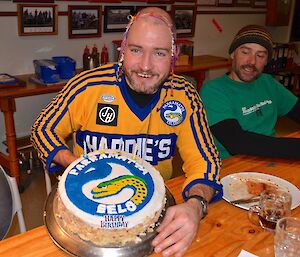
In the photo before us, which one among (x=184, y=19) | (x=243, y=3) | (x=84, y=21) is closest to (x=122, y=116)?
(x=84, y=21)

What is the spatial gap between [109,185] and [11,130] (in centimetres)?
202

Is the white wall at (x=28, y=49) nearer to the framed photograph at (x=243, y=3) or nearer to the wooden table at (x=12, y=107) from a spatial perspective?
the wooden table at (x=12, y=107)

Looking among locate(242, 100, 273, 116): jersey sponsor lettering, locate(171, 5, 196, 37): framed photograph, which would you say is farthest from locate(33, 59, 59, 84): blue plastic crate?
locate(171, 5, 196, 37): framed photograph

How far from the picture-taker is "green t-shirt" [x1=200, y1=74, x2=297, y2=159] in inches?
75.7

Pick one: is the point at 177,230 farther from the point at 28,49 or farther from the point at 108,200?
the point at 28,49

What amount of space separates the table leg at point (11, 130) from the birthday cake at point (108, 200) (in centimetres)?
178

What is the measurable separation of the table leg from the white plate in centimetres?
185

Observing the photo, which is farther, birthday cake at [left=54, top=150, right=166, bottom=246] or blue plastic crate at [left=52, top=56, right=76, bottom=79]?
blue plastic crate at [left=52, top=56, right=76, bottom=79]

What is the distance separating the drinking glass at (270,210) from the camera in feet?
3.91

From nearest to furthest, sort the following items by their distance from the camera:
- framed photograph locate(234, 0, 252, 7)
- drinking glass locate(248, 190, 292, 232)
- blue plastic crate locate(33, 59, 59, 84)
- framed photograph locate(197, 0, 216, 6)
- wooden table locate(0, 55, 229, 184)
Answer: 1. drinking glass locate(248, 190, 292, 232)
2. wooden table locate(0, 55, 229, 184)
3. blue plastic crate locate(33, 59, 59, 84)
4. framed photograph locate(197, 0, 216, 6)
5. framed photograph locate(234, 0, 252, 7)

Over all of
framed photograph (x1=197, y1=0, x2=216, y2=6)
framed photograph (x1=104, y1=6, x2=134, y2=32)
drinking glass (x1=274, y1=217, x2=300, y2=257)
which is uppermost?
framed photograph (x1=197, y1=0, x2=216, y2=6)

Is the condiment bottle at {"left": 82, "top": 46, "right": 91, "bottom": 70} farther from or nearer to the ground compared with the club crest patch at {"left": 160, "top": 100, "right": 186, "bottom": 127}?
farther from the ground

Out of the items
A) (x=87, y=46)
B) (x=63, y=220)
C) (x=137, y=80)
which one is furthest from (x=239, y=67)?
(x=87, y=46)

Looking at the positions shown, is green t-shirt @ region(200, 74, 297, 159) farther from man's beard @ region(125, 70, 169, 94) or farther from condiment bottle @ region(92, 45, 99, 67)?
condiment bottle @ region(92, 45, 99, 67)
